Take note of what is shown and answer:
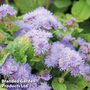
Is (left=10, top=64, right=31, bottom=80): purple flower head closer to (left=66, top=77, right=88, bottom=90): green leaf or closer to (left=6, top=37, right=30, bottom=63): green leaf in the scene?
(left=6, top=37, right=30, bottom=63): green leaf

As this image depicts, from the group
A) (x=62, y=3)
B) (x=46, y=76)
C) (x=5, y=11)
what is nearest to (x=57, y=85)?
(x=46, y=76)

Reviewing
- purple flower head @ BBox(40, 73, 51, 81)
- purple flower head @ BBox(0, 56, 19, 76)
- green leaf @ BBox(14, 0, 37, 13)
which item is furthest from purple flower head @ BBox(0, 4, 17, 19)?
green leaf @ BBox(14, 0, 37, 13)

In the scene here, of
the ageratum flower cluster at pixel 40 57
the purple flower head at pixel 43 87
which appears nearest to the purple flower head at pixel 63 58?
the ageratum flower cluster at pixel 40 57

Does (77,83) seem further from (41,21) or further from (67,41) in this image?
(41,21)

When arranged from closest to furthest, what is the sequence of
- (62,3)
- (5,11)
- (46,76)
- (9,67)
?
1. (9,67)
2. (46,76)
3. (5,11)
4. (62,3)

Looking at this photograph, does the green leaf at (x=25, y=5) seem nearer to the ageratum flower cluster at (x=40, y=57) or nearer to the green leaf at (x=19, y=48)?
the ageratum flower cluster at (x=40, y=57)
